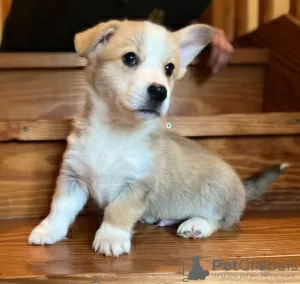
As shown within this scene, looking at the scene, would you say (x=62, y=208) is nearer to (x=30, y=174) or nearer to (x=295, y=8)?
(x=30, y=174)

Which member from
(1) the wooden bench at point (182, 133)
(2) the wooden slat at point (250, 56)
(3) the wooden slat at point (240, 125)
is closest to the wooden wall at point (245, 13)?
(1) the wooden bench at point (182, 133)

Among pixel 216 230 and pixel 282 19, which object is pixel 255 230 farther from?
pixel 282 19

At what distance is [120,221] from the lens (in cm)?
141

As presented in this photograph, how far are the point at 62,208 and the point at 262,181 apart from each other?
0.69m

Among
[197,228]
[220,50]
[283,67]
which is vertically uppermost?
[220,50]

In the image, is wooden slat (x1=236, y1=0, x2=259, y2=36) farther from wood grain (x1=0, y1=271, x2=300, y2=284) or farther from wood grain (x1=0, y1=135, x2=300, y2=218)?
wood grain (x1=0, y1=271, x2=300, y2=284)

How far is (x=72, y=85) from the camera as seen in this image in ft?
6.89

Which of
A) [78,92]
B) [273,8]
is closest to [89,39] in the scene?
[78,92]

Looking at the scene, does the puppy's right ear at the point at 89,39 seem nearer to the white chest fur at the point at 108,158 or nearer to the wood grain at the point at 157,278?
the white chest fur at the point at 108,158

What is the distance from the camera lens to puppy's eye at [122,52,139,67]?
1.43m

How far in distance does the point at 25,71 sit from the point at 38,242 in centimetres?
90

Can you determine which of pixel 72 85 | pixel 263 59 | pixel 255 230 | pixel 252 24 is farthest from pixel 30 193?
pixel 252 24

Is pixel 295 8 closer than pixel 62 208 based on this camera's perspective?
No

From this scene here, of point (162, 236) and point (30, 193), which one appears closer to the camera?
point (162, 236)
